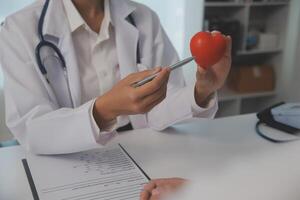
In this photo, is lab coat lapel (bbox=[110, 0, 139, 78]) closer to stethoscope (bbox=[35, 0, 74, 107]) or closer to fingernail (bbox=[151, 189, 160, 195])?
stethoscope (bbox=[35, 0, 74, 107])

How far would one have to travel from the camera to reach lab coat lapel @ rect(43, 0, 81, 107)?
35.4 inches

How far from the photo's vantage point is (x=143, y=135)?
0.90 metres

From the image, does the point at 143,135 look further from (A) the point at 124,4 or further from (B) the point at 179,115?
(A) the point at 124,4

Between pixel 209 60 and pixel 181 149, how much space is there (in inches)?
8.8

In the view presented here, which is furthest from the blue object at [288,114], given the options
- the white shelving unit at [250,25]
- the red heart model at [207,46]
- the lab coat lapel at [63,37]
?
the white shelving unit at [250,25]

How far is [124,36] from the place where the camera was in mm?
1025

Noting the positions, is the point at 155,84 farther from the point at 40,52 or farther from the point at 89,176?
the point at 40,52

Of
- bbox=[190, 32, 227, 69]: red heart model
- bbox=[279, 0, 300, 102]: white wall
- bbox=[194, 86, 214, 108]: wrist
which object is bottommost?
bbox=[279, 0, 300, 102]: white wall

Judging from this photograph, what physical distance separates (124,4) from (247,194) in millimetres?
860

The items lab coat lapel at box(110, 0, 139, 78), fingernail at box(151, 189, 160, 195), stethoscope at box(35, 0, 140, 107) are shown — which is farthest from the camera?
lab coat lapel at box(110, 0, 139, 78)

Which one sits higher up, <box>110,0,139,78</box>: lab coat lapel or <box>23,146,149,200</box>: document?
<box>110,0,139,78</box>: lab coat lapel

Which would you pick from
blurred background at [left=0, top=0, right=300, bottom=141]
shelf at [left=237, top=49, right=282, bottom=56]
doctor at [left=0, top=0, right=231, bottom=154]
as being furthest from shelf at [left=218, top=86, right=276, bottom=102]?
doctor at [left=0, top=0, right=231, bottom=154]

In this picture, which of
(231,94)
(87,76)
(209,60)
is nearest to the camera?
(209,60)

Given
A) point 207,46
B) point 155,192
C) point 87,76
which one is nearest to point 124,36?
point 87,76
